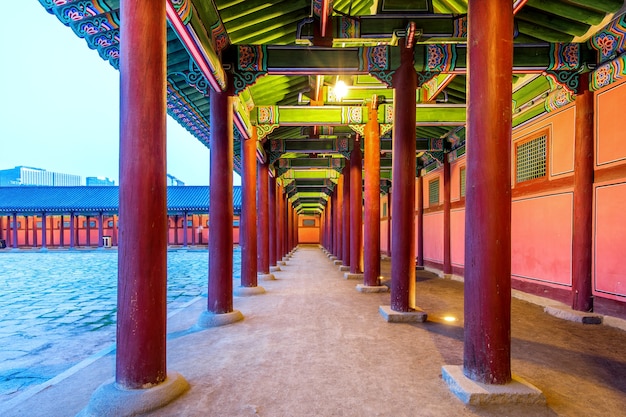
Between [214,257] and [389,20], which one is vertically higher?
[389,20]

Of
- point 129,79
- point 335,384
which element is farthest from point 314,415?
point 129,79

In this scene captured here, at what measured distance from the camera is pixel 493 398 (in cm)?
316

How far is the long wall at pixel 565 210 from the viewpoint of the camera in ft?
19.5

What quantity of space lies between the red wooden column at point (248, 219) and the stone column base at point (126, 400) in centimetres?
572

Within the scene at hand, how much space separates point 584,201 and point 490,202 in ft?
13.9

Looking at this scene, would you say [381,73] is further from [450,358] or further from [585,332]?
[585,332]

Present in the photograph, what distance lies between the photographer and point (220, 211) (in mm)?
6109

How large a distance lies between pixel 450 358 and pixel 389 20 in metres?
4.82

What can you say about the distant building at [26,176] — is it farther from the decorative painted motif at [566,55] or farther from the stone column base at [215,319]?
the decorative painted motif at [566,55]

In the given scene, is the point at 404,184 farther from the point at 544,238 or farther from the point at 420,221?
the point at 420,221

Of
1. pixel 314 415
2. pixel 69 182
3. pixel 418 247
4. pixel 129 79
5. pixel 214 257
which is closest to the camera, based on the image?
pixel 314 415

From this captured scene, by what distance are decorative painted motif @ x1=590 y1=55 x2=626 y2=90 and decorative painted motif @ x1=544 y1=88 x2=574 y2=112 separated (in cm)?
46

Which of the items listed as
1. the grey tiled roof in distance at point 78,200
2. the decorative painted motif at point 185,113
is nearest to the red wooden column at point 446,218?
the decorative painted motif at point 185,113

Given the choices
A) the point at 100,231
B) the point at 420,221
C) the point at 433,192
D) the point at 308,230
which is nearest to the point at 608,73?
the point at 433,192
